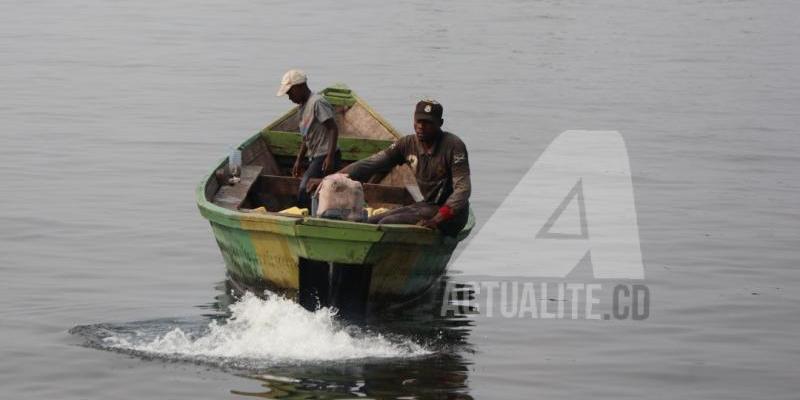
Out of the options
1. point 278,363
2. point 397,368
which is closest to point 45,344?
point 278,363

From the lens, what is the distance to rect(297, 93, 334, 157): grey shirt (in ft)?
48.0

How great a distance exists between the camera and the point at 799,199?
20625mm

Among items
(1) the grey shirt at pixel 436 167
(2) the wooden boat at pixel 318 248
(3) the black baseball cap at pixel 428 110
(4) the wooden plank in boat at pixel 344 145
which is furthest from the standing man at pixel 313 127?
(3) the black baseball cap at pixel 428 110

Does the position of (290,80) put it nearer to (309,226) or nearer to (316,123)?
(316,123)

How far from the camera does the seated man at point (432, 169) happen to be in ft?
41.3

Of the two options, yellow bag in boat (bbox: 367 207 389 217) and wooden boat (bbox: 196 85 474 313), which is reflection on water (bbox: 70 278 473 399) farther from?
yellow bag in boat (bbox: 367 207 389 217)

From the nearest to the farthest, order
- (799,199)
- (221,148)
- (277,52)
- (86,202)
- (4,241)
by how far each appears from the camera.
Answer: (4,241), (86,202), (799,199), (221,148), (277,52)

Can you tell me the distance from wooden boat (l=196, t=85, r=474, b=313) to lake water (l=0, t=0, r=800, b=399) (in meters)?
0.30

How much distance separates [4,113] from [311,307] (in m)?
15.3

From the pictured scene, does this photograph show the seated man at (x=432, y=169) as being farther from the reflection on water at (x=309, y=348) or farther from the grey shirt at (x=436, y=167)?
the reflection on water at (x=309, y=348)

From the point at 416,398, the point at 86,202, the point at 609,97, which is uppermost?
the point at 609,97

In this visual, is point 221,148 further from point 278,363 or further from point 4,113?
point 278,363

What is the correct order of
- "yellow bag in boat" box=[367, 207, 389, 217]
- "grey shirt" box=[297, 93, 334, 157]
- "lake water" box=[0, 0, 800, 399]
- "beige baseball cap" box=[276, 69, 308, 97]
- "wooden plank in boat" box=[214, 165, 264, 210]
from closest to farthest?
"lake water" box=[0, 0, 800, 399] < "yellow bag in boat" box=[367, 207, 389, 217] < "beige baseball cap" box=[276, 69, 308, 97] < "wooden plank in boat" box=[214, 165, 264, 210] < "grey shirt" box=[297, 93, 334, 157]

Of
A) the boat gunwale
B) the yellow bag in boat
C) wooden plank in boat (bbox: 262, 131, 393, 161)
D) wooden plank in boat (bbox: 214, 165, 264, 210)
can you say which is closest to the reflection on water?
the boat gunwale
